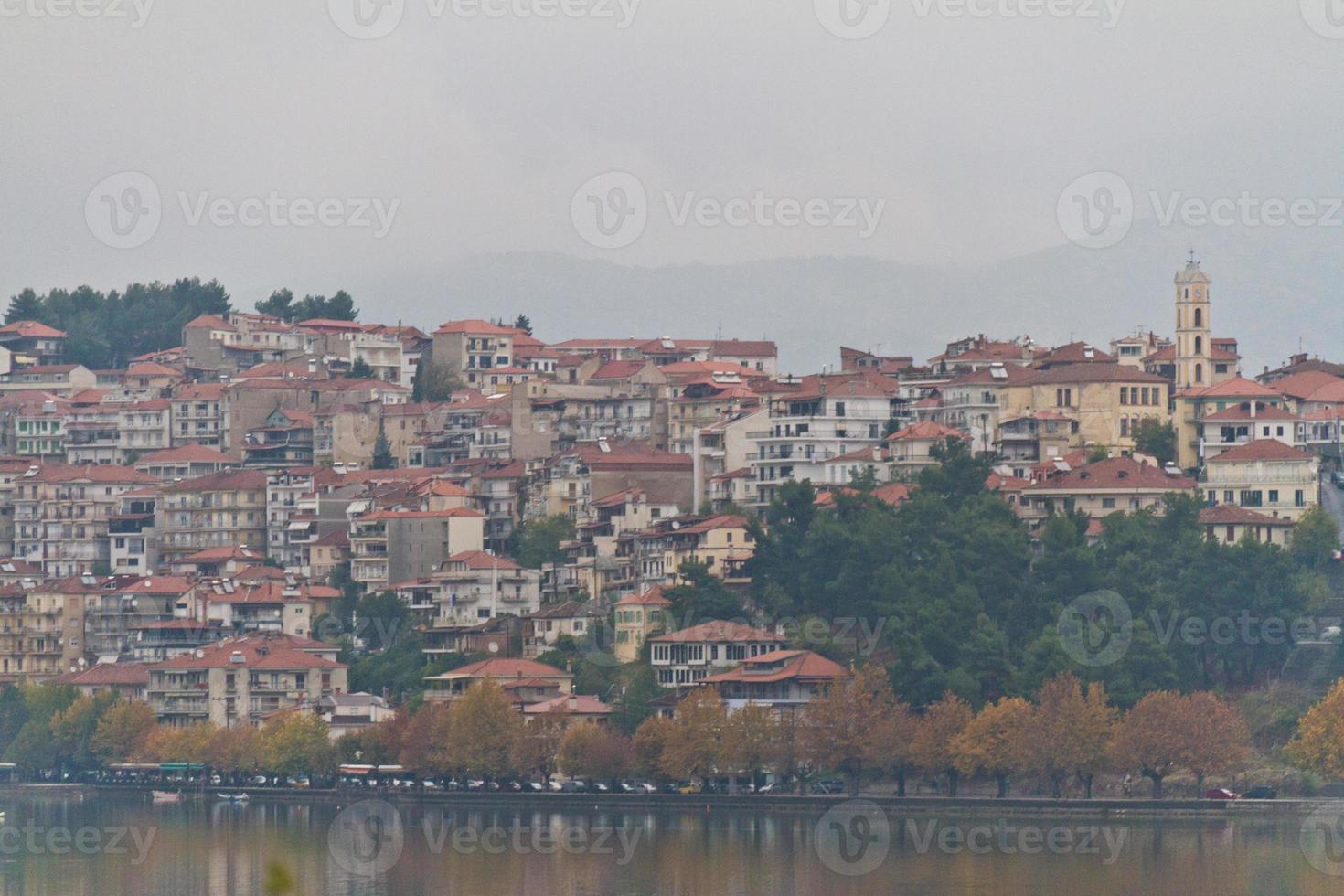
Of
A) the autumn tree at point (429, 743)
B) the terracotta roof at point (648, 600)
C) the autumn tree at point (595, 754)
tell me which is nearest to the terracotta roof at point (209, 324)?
the terracotta roof at point (648, 600)

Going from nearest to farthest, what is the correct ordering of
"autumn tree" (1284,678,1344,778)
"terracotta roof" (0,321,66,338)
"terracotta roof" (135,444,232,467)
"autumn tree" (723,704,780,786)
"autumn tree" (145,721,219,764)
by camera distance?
1. "autumn tree" (1284,678,1344,778)
2. "autumn tree" (723,704,780,786)
3. "autumn tree" (145,721,219,764)
4. "terracotta roof" (135,444,232,467)
5. "terracotta roof" (0,321,66,338)

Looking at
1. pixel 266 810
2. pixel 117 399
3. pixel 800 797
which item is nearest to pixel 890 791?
pixel 800 797

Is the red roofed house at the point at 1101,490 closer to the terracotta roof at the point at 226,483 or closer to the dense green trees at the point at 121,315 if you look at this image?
the terracotta roof at the point at 226,483

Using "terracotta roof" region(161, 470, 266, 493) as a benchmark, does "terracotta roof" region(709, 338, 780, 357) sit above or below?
above

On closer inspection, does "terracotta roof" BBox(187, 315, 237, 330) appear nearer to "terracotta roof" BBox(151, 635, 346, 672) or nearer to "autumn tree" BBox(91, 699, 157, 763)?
"terracotta roof" BBox(151, 635, 346, 672)

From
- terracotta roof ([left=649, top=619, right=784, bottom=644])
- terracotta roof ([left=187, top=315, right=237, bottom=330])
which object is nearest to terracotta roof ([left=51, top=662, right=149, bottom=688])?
terracotta roof ([left=649, top=619, right=784, bottom=644])

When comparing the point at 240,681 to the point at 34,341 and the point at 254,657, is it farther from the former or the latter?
the point at 34,341

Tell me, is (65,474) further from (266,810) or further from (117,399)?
(266,810)

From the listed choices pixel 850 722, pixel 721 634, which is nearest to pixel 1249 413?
pixel 721 634
